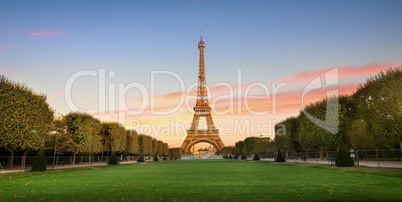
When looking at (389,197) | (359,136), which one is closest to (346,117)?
(359,136)

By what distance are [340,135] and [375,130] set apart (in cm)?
832

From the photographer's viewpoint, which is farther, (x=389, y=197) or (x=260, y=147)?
(x=260, y=147)

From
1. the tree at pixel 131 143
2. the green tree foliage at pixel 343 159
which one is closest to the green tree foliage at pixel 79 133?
the tree at pixel 131 143

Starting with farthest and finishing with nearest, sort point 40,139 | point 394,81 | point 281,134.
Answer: point 281,134
point 40,139
point 394,81

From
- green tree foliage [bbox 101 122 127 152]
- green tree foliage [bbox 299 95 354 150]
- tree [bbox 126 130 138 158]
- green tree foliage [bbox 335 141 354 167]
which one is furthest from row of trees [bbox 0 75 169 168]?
green tree foliage [bbox 299 95 354 150]

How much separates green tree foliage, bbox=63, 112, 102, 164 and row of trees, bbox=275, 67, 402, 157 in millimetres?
32461

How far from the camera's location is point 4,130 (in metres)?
26.2

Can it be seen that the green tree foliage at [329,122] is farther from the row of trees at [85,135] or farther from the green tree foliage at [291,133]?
the row of trees at [85,135]

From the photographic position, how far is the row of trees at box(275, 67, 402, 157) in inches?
998

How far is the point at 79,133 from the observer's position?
1610 inches

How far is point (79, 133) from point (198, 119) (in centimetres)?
6000

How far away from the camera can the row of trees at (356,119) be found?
83.2ft

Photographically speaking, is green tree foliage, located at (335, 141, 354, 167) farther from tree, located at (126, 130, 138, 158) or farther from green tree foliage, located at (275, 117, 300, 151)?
tree, located at (126, 130, 138, 158)

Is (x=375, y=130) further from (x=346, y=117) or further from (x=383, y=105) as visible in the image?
(x=346, y=117)
